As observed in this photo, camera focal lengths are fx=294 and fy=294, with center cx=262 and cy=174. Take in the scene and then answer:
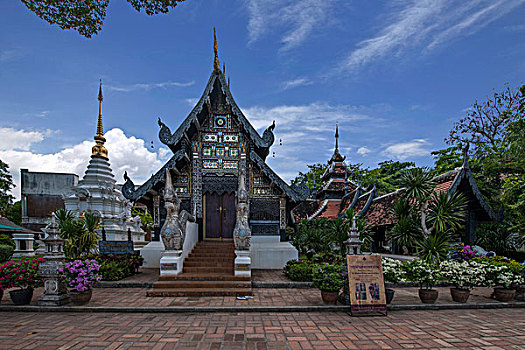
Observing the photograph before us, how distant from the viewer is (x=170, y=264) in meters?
8.35

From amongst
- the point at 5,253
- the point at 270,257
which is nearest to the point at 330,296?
the point at 270,257

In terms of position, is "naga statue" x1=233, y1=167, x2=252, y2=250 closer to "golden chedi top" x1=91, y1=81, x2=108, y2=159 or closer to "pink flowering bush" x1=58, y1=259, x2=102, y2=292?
"pink flowering bush" x1=58, y1=259, x2=102, y2=292

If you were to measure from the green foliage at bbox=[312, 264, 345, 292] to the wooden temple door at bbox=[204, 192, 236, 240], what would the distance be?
224 inches

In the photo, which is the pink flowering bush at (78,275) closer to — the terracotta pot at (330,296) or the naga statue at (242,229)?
the naga statue at (242,229)

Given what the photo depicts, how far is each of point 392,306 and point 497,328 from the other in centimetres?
189

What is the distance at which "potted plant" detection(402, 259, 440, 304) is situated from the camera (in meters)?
6.98

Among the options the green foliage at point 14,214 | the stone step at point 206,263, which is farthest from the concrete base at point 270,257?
the green foliage at point 14,214

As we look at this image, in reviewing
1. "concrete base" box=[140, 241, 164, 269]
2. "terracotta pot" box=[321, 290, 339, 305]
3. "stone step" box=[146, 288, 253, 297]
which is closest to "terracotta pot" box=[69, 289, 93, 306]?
"stone step" box=[146, 288, 253, 297]

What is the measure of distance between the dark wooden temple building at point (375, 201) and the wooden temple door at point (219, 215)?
6.25 meters

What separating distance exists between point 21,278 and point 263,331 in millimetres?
5574

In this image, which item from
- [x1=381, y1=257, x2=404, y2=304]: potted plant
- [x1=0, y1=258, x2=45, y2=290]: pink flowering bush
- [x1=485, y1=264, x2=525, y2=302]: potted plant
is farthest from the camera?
[x1=485, y1=264, x2=525, y2=302]: potted plant

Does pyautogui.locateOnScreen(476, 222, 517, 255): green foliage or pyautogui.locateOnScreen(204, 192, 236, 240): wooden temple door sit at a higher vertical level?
pyautogui.locateOnScreen(204, 192, 236, 240): wooden temple door

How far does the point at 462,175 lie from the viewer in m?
12.5

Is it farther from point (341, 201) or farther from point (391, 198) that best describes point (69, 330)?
point (341, 201)
